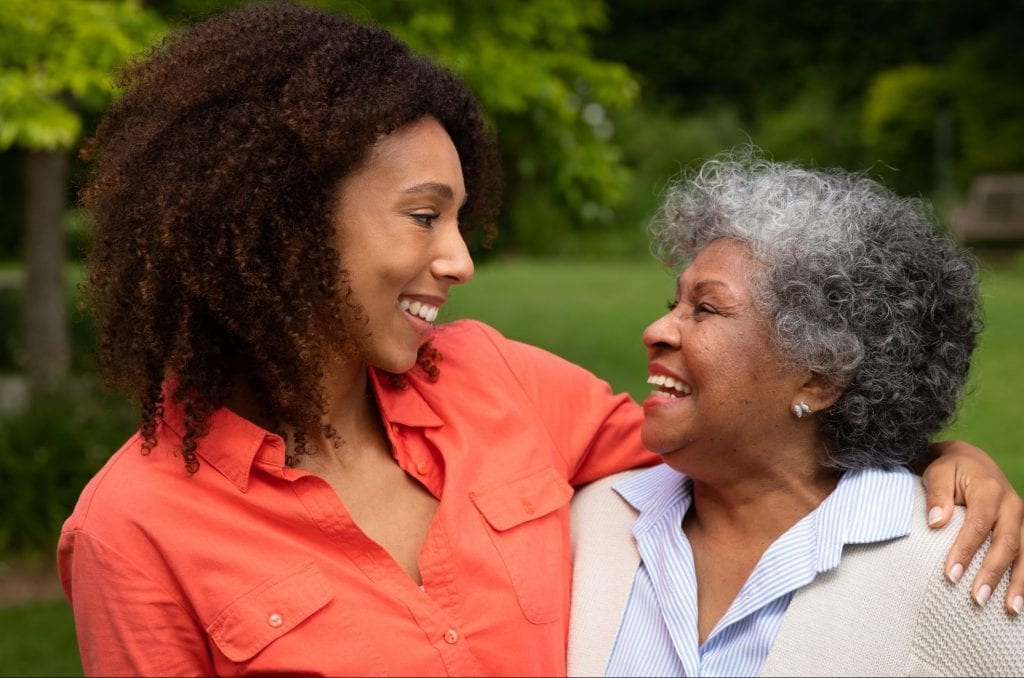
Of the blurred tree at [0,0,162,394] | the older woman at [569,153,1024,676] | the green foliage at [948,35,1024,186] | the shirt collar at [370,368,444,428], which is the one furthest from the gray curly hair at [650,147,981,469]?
the green foliage at [948,35,1024,186]

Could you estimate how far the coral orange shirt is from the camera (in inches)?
86.9

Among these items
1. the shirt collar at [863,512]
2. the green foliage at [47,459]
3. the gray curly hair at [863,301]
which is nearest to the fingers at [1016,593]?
the shirt collar at [863,512]

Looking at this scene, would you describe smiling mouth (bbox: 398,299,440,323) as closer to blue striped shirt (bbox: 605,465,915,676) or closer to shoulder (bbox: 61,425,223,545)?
shoulder (bbox: 61,425,223,545)

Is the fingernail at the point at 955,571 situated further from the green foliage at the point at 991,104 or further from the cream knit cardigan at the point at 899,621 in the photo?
the green foliage at the point at 991,104

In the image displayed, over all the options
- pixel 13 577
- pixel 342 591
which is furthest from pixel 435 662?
pixel 13 577

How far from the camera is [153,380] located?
2.45 metres

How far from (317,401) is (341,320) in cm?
17

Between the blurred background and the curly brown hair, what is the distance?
32 centimetres

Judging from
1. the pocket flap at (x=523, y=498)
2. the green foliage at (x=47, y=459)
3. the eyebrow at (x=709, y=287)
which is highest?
the eyebrow at (x=709, y=287)

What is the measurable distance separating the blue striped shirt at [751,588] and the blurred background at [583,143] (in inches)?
32.3

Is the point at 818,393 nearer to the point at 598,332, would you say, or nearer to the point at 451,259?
the point at 451,259

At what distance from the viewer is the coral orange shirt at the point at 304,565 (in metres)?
2.21

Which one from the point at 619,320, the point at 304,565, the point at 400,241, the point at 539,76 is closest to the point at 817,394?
the point at 400,241

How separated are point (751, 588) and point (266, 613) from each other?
977mm
